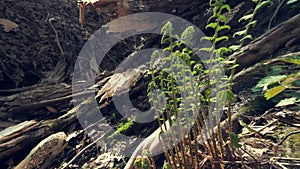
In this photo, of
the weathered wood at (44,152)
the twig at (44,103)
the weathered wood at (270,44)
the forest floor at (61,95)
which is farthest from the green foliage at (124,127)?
the weathered wood at (270,44)

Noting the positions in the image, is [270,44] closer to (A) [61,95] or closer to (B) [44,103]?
(A) [61,95]

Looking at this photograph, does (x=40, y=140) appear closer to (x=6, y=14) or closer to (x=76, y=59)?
(x=76, y=59)

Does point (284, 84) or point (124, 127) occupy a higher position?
point (284, 84)

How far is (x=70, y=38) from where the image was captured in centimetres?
441

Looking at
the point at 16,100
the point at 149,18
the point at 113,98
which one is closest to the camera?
the point at 113,98

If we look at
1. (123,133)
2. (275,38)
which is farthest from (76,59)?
(275,38)

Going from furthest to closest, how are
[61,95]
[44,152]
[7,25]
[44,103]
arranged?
[7,25]
[61,95]
[44,103]
[44,152]

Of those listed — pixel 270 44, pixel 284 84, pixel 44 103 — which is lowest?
pixel 44 103

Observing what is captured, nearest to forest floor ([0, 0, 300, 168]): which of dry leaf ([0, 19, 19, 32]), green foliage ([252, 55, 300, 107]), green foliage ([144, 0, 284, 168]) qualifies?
dry leaf ([0, 19, 19, 32])

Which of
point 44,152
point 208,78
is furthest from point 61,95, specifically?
point 208,78

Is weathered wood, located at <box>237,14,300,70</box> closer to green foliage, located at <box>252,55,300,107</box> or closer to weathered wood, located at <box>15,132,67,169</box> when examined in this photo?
green foliage, located at <box>252,55,300,107</box>

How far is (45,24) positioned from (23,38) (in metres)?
0.45

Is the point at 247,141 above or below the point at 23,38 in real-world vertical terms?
below

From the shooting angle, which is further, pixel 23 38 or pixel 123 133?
pixel 23 38
